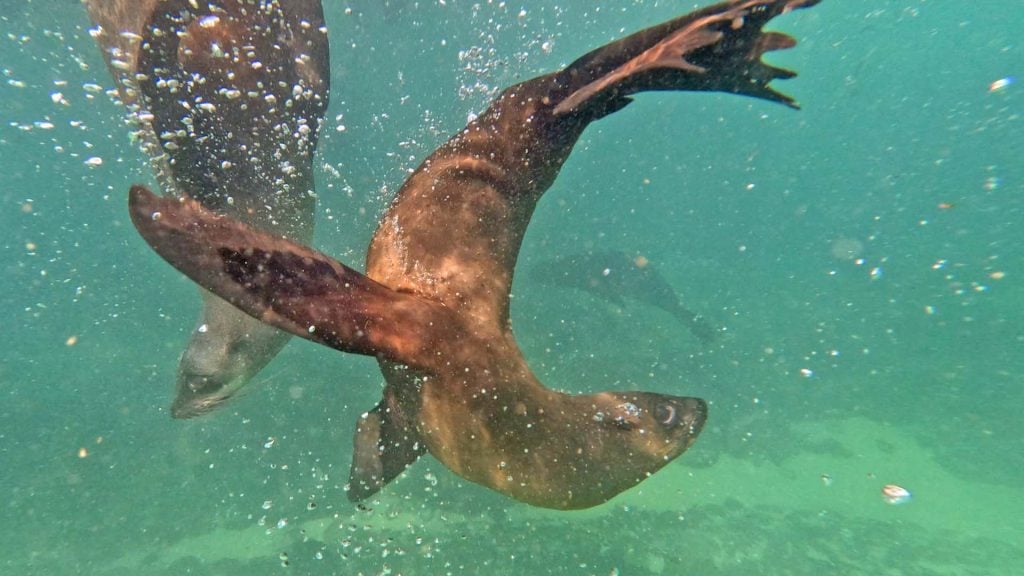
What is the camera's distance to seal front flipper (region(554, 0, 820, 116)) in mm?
2570

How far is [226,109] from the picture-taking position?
4.55 metres

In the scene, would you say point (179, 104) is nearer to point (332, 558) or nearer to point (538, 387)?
point (538, 387)

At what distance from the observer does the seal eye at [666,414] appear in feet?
9.06

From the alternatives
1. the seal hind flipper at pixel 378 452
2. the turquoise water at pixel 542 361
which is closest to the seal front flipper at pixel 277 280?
the seal hind flipper at pixel 378 452

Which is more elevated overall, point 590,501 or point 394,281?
point 394,281

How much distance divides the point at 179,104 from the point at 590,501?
14.1 ft

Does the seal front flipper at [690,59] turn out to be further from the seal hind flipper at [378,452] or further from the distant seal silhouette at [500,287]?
the seal hind flipper at [378,452]

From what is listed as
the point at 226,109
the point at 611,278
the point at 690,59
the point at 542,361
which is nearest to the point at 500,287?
the point at 690,59

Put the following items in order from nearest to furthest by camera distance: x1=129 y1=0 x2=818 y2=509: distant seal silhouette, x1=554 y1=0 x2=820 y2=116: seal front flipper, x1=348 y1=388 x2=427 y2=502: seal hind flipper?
x1=129 y1=0 x2=818 y2=509: distant seal silhouette, x1=554 y1=0 x2=820 y2=116: seal front flipper, x1=348 y1=388 x2=427 y2=502: seal hind flipper

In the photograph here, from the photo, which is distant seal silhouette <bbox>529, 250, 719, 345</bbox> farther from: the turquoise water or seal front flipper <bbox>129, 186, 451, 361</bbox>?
seal front flipper <bbox>129, 186, 451, 361</bbox>

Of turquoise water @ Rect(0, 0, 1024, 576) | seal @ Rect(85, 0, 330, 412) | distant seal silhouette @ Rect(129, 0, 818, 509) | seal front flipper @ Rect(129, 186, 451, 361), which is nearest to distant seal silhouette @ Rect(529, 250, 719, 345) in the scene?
turquoise water @ Rect(0, 0, 1024, 576)

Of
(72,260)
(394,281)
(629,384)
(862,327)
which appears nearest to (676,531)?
(629,384)

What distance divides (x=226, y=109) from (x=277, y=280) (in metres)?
3.47

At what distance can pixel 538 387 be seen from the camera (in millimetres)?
2615
